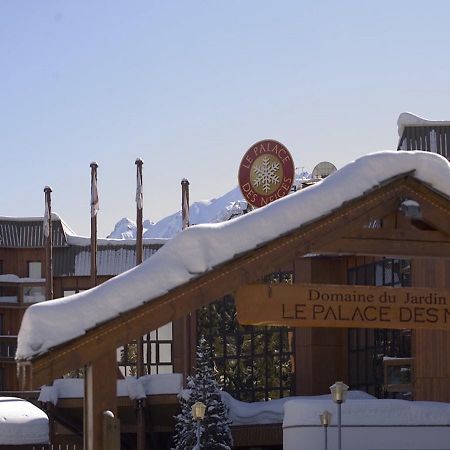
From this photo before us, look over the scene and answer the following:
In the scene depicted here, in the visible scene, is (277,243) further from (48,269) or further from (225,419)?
(48,269)

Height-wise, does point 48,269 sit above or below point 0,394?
above

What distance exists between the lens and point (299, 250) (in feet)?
33.0

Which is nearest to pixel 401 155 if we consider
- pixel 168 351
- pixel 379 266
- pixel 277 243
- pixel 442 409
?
pixel 277 243

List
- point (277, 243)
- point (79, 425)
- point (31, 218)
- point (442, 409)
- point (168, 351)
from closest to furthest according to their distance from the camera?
point (277, 243), point (442, 409), point (79, 425), point (168, 351), point (31, 218)

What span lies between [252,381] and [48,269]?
30.4 feet

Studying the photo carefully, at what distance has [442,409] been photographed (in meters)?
35.0

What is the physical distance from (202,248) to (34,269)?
4822 centimetres

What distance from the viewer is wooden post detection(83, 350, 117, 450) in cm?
945

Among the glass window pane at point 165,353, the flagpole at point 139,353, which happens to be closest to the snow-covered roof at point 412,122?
the flagpole at point 139,353

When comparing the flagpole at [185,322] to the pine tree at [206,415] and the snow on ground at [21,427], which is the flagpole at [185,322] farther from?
the snow on ground at [21,427]

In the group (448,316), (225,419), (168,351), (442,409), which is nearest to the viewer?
(448,316)

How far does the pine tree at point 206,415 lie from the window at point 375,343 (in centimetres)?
567

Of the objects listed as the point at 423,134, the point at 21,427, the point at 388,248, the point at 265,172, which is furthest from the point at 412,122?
the point at 388,248

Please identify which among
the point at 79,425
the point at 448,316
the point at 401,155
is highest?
the point at 401,155
